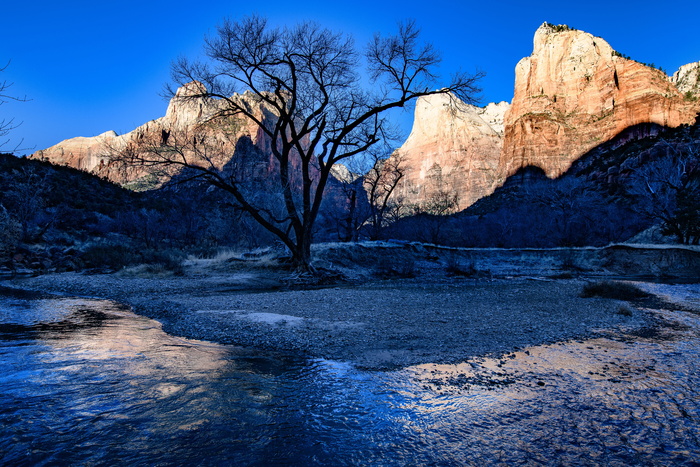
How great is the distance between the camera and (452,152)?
115 metres

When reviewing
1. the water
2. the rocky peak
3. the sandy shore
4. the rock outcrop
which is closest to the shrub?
the sandy shore

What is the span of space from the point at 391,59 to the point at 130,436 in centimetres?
1519

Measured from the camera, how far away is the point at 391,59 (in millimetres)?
15016

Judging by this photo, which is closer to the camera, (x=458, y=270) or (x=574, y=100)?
(x=458, y=270)

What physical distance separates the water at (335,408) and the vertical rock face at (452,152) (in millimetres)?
96492

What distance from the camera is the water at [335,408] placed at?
7.86ft

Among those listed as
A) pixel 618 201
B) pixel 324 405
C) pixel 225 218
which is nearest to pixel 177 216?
pixel 225 218

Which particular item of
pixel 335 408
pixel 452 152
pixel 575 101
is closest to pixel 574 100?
pixel 575 101

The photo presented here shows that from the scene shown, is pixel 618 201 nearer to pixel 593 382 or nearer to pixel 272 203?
pixel 272 203

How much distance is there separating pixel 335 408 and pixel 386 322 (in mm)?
3527

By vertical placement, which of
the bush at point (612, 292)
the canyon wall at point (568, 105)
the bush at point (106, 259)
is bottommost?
the bush at point (612, 292)

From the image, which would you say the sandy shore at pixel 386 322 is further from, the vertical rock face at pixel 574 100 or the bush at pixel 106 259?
Answer: the vertical rock face at pixel 574 100

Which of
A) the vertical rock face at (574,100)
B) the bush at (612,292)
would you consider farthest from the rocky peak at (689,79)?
the bush at (612,292)

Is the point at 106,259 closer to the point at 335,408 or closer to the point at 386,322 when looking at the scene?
the point at 386,322
